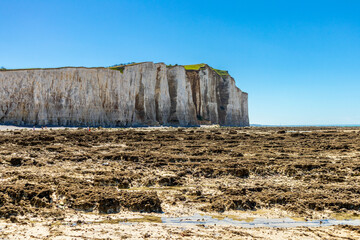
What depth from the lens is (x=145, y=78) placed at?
47.7 meters

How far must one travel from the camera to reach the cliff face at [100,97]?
36438mm

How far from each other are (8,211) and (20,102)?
119 feet

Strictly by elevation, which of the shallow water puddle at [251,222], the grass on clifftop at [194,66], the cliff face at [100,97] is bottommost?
the shallow water puddle at [251,222]

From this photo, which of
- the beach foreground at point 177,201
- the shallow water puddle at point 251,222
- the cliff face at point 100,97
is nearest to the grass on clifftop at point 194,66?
the cliff face at point 100,97

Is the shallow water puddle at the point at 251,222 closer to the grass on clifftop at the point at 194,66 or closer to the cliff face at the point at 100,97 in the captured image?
the cliff face at the point at 100,97

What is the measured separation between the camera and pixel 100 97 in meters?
41.6

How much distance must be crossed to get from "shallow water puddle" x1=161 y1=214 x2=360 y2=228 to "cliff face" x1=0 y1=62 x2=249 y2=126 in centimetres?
3612

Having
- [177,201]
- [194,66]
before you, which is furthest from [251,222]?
[194,66]

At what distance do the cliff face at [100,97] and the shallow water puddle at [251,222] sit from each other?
36118 mm

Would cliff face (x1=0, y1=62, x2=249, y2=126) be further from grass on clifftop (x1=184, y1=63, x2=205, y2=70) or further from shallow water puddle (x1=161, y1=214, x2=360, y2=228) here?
shallow water puddle (x1=161, y1=214, x2=360, y2=228)

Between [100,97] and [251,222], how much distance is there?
1555 inches

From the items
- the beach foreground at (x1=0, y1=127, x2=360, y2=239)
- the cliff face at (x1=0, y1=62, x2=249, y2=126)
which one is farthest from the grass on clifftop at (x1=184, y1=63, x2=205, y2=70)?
the beach foreground at (x1=0, y1=127, x2=360, y2=239)

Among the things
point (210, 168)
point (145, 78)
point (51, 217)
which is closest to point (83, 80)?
point (145, 78)

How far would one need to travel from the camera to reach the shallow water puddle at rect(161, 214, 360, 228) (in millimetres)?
4395
